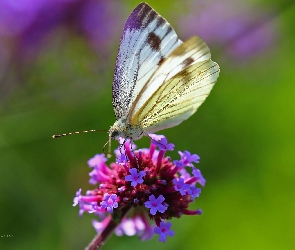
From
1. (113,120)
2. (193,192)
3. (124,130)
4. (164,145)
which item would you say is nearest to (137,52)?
(124,130)

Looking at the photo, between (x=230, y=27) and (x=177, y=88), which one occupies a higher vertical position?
(x=230, y=27)

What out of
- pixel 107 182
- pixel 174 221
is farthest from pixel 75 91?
pixel 107 182

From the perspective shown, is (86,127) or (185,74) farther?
(86,127)

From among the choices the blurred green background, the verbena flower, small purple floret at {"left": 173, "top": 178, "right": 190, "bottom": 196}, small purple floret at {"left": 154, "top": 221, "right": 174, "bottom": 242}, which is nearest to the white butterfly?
small purple floret at {"left": 173, "top": 178, "right": 190, "bottom": 196}

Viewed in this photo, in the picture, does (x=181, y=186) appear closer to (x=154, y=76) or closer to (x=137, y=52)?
(x=154, y=76)

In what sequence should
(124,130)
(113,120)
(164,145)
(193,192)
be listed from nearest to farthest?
(193,192) → (164,145) → (124,130) → (113,120)

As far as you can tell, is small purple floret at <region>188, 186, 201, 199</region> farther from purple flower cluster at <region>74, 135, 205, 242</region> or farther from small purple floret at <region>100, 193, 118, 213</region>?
small purple floret at <region>100, 193, 118, 213</region>

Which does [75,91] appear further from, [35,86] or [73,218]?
[73,218]
